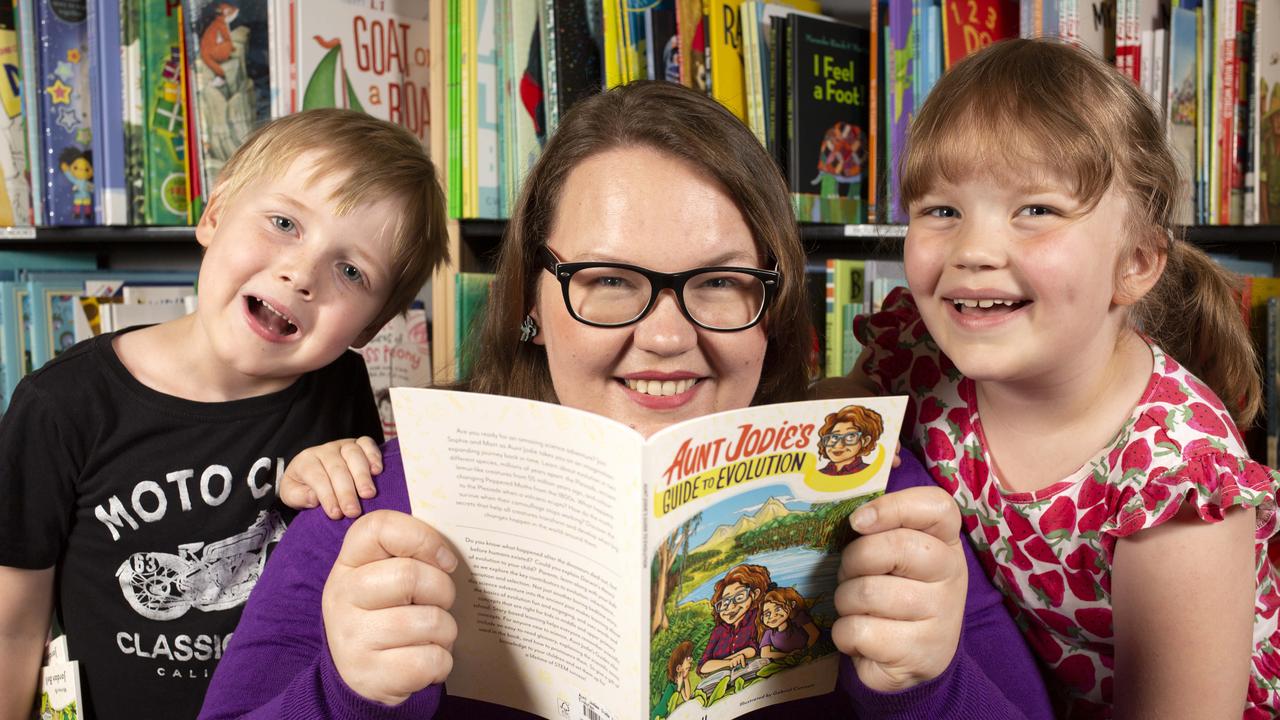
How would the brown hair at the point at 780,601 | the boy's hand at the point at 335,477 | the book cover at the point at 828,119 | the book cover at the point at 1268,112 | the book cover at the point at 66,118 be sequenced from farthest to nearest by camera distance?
the book cover at the point at 66,118, the book cover at the point at 828,119, the book cover at the point at 1268,112, the boy's hand at the point at 335,477, the brown hair at the point at 780,601

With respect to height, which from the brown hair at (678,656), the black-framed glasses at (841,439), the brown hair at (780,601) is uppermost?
the black-framed glasses at (841,439)

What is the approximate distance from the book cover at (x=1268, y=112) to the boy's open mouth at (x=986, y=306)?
33.1 inches

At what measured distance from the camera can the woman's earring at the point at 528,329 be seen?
46.7 inches

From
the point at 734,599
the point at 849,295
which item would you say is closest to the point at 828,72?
the point at 849,295

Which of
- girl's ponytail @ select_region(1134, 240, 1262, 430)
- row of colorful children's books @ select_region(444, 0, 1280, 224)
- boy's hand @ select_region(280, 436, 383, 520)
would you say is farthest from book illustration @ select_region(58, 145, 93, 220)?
girl's ponytail @ select_region(1134, 240, 1262, 430)

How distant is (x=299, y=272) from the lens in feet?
4.25

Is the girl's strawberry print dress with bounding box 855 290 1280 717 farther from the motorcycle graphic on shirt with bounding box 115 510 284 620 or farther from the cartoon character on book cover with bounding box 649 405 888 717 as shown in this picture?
the motorcycle graphic on shirt with bounding box 115 510 284 620

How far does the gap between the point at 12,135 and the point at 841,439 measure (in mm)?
2130

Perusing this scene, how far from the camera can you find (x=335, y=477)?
1078mm

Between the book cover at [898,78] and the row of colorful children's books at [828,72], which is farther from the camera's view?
the book cover at [898,78]

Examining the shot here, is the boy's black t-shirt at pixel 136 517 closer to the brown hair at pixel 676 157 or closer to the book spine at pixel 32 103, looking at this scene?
the brown hair at pixel 676 157

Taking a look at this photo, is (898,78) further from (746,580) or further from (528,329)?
(746,580)

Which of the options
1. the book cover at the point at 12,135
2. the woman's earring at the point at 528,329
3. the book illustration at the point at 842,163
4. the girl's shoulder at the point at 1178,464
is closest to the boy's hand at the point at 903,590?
the girl's shoulder at the point at 1178,464

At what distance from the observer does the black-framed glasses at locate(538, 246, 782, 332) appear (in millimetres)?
1001
